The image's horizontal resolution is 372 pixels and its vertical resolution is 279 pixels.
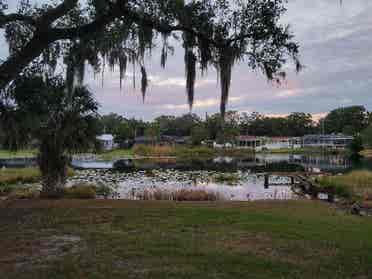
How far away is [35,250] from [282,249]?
3251mm

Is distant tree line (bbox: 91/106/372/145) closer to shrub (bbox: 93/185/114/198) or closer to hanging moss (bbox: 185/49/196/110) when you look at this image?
shrub (bbox: 93/185/114/198)

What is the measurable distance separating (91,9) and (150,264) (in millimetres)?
5815

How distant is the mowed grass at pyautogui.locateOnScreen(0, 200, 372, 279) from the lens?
4.34 m

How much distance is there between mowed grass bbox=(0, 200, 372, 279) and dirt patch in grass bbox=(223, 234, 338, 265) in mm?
12

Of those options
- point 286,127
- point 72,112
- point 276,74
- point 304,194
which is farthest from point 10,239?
point 286,127

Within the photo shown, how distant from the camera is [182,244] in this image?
5500 millimetres

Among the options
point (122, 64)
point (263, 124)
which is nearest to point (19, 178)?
point (122, 64)

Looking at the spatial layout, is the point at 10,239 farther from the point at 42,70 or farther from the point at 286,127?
the point at 286,127

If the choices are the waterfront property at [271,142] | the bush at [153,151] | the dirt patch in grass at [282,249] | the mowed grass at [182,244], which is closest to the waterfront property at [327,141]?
the waterfront property at [271,142]

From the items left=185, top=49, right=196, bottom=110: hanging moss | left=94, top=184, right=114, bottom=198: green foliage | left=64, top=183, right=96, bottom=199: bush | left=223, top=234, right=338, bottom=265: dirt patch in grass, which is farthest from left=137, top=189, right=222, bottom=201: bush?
left=223, top=234, right=338, bottom=265: dirt patch in grass

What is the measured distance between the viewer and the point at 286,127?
328 ft

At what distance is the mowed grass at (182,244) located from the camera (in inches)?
171

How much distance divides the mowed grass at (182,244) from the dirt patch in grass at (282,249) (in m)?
0.01

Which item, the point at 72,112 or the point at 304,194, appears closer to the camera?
the point at 72,112
